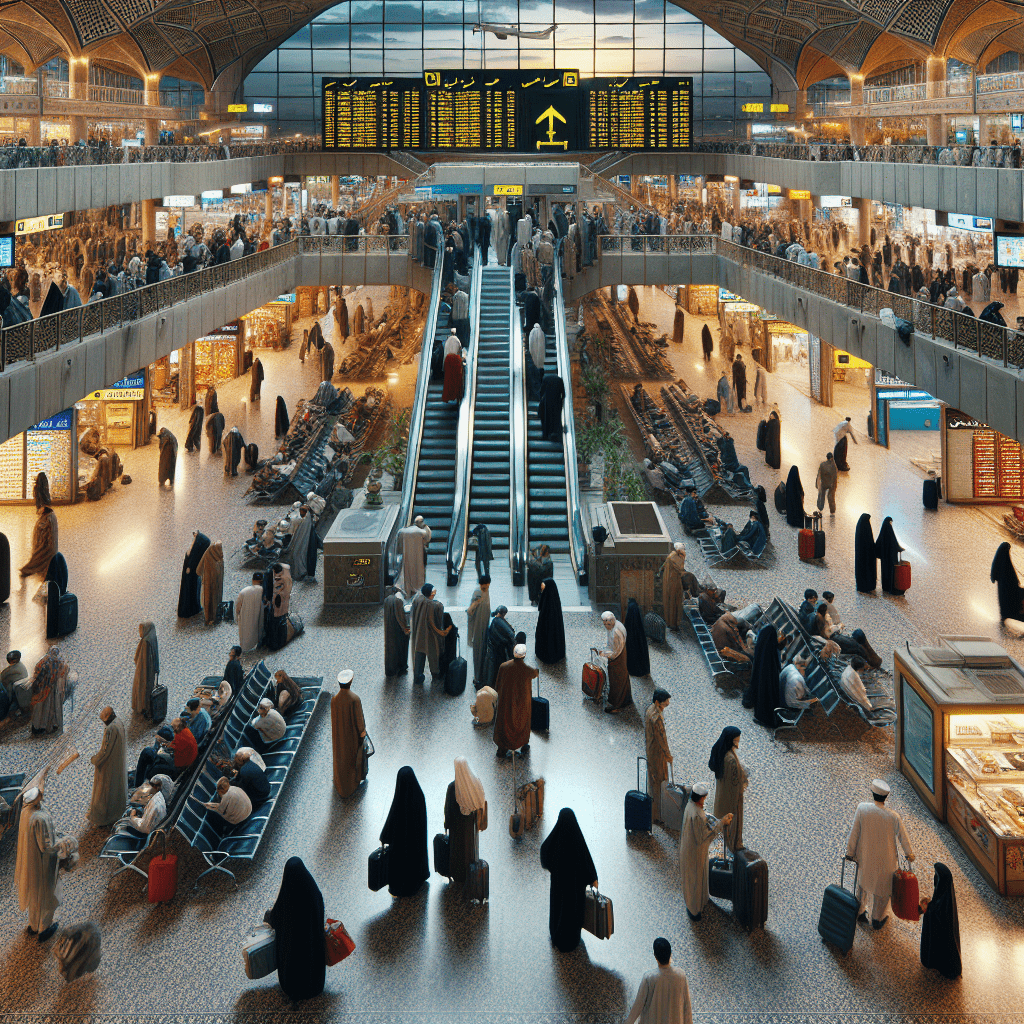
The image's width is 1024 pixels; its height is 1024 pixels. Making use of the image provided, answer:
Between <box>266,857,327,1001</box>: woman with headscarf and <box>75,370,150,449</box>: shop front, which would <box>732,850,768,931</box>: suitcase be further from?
<box>75,370,150,449</box>: shop front

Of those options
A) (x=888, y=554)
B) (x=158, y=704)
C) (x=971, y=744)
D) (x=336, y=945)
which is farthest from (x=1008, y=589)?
(x=158, y=704)

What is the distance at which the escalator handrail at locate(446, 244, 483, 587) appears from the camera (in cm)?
1648

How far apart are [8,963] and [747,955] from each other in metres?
5.10

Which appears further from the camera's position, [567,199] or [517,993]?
[567,199]

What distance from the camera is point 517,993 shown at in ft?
24.7

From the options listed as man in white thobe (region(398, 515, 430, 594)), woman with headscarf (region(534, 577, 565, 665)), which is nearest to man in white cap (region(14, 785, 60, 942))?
woman with headscarf (region(534, 577, 565, 665))

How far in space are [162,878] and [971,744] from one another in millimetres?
6509

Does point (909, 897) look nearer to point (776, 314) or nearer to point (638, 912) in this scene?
point (638, 912)

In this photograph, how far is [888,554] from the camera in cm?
1557

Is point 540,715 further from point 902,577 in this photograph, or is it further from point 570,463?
point 570,463

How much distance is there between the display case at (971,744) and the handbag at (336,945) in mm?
4840

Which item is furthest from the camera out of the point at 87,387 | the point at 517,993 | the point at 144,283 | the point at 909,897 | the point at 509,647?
the point at 144,283

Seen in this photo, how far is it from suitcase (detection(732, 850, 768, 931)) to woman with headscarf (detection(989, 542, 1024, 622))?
7665 mm

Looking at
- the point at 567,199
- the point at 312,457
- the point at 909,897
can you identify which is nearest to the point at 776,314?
the point at 567,199
